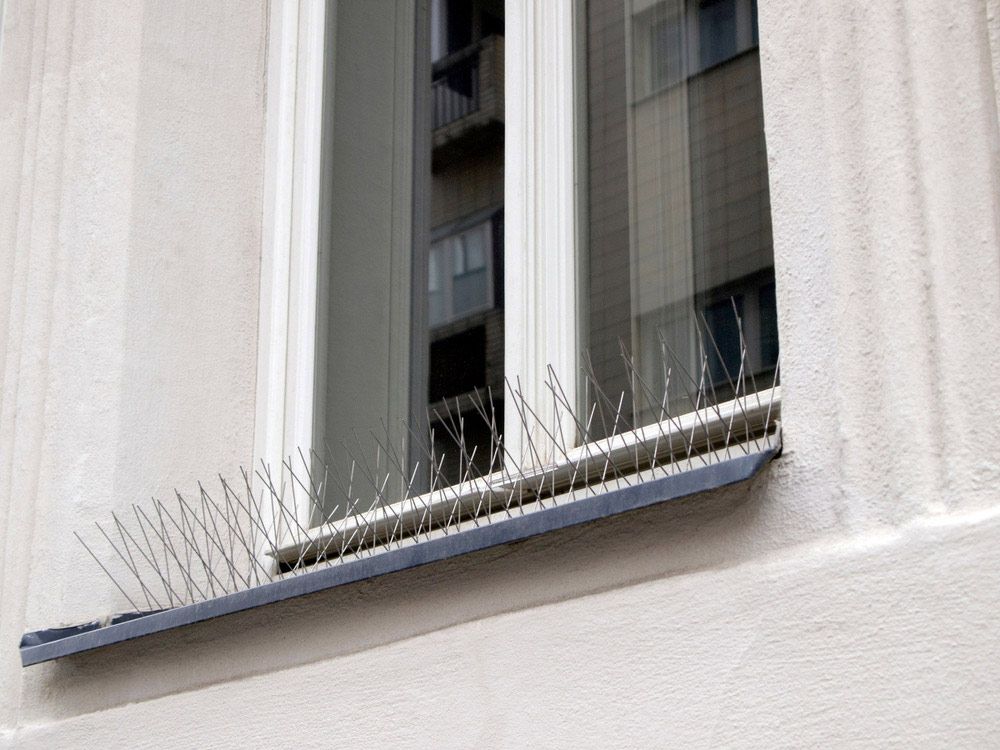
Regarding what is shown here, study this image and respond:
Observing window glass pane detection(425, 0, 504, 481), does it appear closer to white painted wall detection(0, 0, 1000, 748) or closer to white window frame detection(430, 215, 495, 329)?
white window frame detection(430, 215, 495, 329)

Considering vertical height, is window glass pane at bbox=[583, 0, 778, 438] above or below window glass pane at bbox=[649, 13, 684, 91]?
below

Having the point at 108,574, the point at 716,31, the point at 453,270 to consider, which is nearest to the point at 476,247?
the point at 453,270

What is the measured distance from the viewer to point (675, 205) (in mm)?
3162

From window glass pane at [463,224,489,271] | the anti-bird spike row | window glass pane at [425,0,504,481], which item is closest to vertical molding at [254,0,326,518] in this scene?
the anti-bird spike row

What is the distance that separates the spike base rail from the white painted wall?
5 centimetres

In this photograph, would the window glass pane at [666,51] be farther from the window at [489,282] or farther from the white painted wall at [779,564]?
the white painted wall at [779,564]

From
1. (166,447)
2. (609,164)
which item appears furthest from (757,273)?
(166,447)

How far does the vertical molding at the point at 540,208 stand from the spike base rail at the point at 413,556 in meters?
0.39

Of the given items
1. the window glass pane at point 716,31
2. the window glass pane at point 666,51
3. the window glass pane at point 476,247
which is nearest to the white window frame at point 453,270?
the window glass pane at point 476,247

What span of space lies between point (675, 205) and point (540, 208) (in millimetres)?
368

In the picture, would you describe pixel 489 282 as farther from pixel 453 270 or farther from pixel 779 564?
pixel 779 564

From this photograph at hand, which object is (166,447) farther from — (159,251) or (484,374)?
(484,374)

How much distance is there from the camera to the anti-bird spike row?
2908 millimetres

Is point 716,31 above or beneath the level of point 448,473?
above
